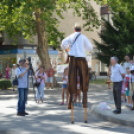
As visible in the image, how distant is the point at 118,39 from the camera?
26.0 meters

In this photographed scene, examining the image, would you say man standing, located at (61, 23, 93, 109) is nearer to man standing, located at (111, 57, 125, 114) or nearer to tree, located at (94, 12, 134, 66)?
man standing, located at (111, 57, 125, 114)

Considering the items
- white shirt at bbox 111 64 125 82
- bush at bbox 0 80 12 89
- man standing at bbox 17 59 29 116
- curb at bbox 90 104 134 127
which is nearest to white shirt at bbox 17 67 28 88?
man standing at bbox 17 59 29 116

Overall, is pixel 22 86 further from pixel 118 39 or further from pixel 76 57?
pixel 118 39

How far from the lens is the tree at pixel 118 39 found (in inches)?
1014

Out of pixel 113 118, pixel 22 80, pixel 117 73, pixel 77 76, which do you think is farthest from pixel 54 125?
pixel 117 73

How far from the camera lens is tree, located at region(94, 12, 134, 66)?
84.5ft

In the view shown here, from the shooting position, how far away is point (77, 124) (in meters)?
7.09

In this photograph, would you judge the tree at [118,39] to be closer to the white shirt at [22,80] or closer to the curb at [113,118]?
the curb at [113,118]

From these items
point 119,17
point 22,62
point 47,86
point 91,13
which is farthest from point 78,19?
point 22,62

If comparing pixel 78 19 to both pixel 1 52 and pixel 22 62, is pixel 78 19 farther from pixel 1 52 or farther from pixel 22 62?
pixel 22 62

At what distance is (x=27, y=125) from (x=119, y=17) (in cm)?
2138

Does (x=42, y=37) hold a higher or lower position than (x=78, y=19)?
lower

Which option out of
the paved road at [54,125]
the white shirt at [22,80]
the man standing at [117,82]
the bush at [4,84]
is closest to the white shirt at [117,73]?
the man standing at [117,82]

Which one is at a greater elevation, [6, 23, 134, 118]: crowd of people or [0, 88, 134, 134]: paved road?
[6, 23, 134, 118]: crowd of people
